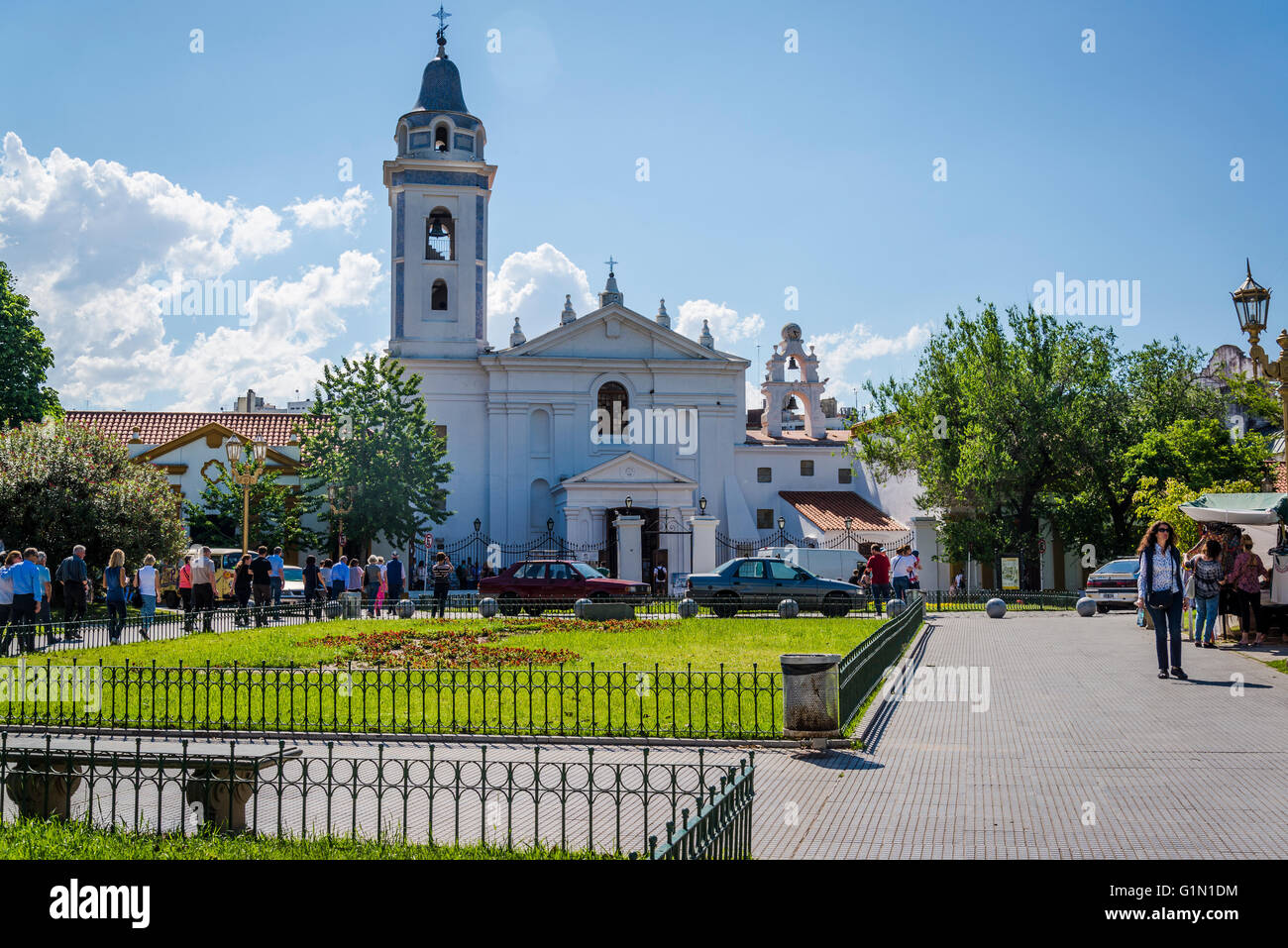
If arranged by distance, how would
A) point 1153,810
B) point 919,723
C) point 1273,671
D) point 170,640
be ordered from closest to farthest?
point 1153,810
point 919,723
point 1273,671
point 170,640

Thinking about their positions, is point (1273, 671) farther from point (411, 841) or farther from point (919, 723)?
point (411, 841)

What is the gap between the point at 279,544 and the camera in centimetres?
4153

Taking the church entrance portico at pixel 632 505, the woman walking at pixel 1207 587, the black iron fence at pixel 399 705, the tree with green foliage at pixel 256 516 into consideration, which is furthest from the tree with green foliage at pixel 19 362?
the woman walking at pixel 1207 587

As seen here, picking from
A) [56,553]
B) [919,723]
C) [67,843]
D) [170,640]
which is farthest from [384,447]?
[67,843]

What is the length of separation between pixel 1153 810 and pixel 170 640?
16.4m

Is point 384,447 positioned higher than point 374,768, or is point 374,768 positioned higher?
point 384,447

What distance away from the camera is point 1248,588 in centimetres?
1766

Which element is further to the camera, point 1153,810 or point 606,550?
point 606,550

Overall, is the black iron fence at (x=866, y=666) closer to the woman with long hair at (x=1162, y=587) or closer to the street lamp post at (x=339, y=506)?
the woman with long hair at (x=1162, y=587)

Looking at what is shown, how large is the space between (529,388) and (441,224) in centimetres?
839

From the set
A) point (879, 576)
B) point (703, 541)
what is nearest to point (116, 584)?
point (879, 576)

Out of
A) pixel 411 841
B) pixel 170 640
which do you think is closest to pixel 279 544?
pixel 170 640

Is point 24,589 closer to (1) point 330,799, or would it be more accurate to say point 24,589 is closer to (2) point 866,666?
(1) point 330,799

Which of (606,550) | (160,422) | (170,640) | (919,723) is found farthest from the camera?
(160,422)
